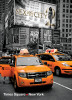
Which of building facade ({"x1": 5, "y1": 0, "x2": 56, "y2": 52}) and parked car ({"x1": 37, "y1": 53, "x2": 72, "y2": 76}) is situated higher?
building facade ({"x1": 5, "y1": 0, "x2": 56, "y2": 52})

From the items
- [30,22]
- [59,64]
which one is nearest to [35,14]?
[30,22]

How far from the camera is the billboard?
113 metres

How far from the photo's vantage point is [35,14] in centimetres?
12150

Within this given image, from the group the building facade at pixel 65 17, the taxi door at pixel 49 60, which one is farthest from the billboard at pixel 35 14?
the taxi door at pixel 49 60

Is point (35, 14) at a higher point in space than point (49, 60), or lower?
higher

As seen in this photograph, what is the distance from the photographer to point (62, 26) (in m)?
118

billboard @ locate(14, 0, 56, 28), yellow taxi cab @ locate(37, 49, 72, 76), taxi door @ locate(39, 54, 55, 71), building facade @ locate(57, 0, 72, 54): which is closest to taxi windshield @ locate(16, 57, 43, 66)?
yellow taxi cab @ locate(37, 49, 72, 76)

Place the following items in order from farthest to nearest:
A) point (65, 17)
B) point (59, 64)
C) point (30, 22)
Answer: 1. point (65, 17)
2. point (30, 22)
3. point (59, 64)

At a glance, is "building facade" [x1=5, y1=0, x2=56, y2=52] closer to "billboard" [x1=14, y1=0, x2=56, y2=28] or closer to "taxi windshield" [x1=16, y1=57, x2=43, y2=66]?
"billboard" [x1=14, y1=0, x2=56, y2=28]

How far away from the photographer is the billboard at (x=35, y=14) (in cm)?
11337

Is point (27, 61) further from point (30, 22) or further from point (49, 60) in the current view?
point (30, 22)

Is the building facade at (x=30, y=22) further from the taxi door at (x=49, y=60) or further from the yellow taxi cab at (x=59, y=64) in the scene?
the yellow taxi cab at (x=59, y=64)

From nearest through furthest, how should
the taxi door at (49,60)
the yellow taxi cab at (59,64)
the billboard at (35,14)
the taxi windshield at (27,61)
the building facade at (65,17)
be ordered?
the taxi windshield at (27,61) → the yellow taxi cab at (59,64) → the taxi door at (49,60) → the billboard at (35,14) → the building facade at (65,17)

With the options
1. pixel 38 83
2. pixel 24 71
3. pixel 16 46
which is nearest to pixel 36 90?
pixel 38 83
